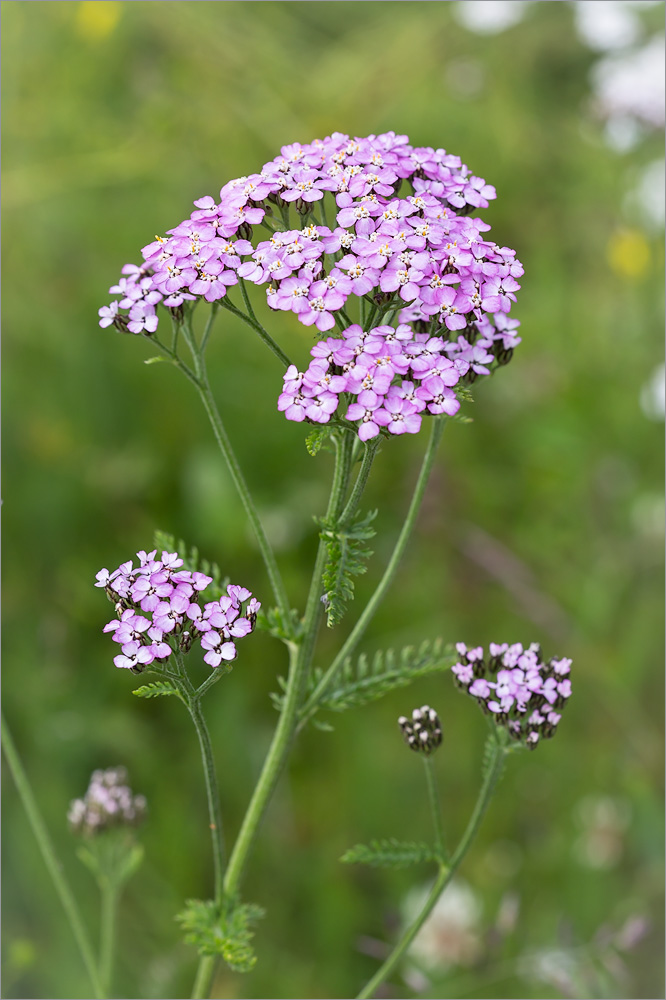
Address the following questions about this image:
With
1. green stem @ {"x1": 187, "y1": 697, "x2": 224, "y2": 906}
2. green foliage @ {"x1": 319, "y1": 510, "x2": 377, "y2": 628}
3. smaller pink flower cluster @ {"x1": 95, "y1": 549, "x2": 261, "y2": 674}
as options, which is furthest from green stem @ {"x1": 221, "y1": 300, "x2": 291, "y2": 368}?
green stem @ {"x1": 187, "y1": 697, "x2": 224, "y2": 906}

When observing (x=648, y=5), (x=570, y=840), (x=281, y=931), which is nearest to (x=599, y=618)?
(x=570, y=840)

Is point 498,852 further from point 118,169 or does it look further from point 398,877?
point 118,169

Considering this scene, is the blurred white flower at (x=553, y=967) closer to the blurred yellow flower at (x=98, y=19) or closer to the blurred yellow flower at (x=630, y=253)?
the blurred yellow flower at (x=630, y=253)

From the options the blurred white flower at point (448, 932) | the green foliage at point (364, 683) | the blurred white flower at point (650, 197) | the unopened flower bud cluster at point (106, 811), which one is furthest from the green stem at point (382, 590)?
the blurred white flower at point (650, 197)

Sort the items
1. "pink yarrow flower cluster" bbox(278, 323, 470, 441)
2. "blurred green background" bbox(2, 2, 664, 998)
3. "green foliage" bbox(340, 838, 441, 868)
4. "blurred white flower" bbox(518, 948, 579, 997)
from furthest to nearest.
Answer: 1. "blurred green background" bbox(2, 2, 664, 998)
2. "blurred white flower" bbox(518, 948, 579, 997)
3. "green foliage" bbox(340, 838, 441, 868)
4. "pink yarrow flower cluster" bbox(278, 323, 470, 441)

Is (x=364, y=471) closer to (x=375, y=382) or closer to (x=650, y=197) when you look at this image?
(x=375, y=382)

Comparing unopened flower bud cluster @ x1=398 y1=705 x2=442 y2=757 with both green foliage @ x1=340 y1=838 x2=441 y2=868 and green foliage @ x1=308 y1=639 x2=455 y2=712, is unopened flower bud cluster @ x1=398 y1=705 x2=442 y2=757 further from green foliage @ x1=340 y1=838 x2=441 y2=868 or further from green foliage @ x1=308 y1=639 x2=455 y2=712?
green foliage @ x1=340 y1=838 x2=441 y2=868
